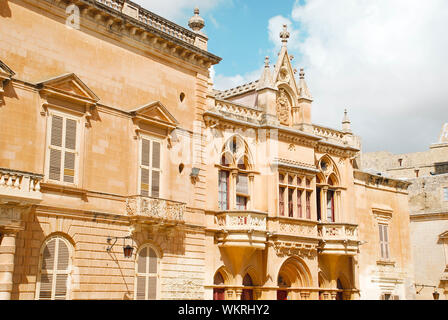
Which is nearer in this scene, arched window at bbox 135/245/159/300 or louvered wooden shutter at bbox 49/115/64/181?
louvered wooden shutter at bbox 49/115/64/181

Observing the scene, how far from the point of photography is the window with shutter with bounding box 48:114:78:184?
1780 cm

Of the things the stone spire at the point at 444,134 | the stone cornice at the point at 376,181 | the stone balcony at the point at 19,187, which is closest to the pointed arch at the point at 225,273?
the stone balcony at the point at 19,187

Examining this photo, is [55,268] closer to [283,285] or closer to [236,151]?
[236,151]

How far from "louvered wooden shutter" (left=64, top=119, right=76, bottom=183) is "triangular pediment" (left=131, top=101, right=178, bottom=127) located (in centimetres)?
266

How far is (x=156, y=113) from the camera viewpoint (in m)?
21.4

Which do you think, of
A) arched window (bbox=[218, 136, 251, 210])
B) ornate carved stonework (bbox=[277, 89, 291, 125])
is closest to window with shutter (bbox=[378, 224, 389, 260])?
ornate carved stonework (bbox=[277, 89, 291, 125])

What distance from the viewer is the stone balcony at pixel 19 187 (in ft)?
49.8

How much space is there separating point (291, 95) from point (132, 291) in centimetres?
1309

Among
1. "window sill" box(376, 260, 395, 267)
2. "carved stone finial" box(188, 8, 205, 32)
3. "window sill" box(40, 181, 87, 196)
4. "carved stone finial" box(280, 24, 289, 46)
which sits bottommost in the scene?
"window sill" box(376, 260, 395, 267)

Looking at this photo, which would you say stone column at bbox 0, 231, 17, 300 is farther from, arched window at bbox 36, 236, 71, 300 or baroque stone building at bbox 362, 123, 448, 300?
baroque stone building at bbox 362, 123, 448, 300

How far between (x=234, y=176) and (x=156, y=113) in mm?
4889

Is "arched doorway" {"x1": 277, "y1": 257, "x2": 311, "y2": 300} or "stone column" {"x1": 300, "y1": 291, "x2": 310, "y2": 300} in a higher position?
"arched doorway" {"x1": 277, "y1": 257, "x2": 311, "y2": 300}

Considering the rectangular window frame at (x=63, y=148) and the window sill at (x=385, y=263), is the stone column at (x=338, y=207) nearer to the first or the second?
the window sill at (x=385, y=263)

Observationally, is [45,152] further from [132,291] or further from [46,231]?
[132,291]
